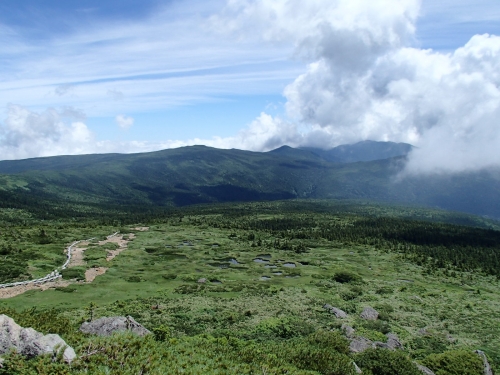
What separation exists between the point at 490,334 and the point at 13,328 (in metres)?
52.2

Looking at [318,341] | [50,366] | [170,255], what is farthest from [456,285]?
[50,366]

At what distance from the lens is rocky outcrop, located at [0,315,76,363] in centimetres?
1925

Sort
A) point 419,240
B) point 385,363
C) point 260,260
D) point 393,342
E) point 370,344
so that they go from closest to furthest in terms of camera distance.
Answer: point 385,363
point 370,344
point 393,342
point 260,260
point 419,240

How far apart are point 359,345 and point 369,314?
1415 centimetres

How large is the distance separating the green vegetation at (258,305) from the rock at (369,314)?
884 mm

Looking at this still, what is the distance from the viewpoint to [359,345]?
33.6 m

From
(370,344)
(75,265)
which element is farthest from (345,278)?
(75,265)

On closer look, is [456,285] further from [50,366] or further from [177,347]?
[50,366]

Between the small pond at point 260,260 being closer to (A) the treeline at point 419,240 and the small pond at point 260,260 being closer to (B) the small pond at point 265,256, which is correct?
(B) the small pond at point 265,256

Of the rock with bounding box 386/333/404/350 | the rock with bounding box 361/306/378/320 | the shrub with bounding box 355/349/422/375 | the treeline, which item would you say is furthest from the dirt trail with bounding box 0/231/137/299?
the treeline

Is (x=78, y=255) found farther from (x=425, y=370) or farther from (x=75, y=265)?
(x=425, y=370)

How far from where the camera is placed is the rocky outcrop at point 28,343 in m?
19.2

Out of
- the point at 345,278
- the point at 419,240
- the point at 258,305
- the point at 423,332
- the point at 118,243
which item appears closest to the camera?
the point at 423,332

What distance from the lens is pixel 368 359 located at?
97.2 feet
